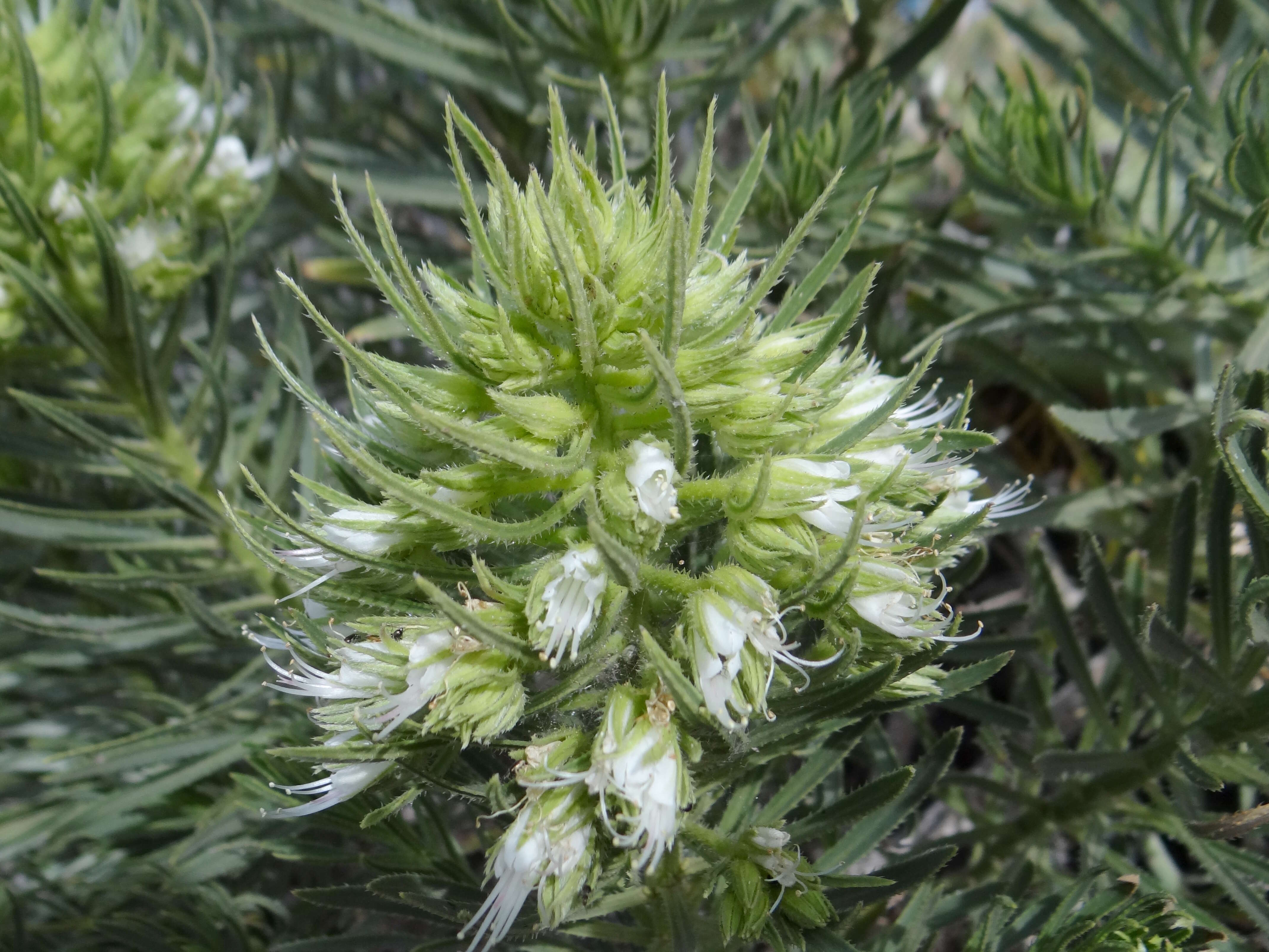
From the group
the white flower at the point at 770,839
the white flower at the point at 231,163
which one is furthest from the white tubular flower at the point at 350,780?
the white flower at the point at 231,163

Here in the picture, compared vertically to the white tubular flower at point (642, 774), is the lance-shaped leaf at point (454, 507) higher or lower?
higher

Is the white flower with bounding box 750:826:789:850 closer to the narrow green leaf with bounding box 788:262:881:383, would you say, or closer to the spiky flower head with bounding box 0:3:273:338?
the narrow green leaf with bounding box 788:262:881:383

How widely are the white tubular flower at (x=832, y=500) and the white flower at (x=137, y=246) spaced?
1.81 meters

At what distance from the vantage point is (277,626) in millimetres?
1684

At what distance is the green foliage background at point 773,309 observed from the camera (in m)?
1.88

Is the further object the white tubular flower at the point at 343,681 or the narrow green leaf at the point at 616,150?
the narrow green leaf at the point at 616,150

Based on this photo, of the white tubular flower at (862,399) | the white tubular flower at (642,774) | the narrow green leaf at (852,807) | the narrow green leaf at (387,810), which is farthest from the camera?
the narrow green leaf at (852,807)

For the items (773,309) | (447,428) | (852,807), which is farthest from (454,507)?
(773,309)

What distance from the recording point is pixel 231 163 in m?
2.65

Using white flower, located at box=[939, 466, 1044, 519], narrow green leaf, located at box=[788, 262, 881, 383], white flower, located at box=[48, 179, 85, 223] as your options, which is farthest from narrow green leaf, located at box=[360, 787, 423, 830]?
white flower, located at box=[48, 179, 85, 223]

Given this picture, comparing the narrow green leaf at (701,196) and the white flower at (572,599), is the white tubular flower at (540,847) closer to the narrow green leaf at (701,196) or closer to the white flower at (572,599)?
the white flower at (572,599)

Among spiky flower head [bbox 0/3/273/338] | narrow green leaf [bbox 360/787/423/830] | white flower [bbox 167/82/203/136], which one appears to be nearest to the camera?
narrow green leaf [bbox 360/787/423/830]

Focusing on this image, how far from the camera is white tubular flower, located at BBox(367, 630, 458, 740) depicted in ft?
4.54

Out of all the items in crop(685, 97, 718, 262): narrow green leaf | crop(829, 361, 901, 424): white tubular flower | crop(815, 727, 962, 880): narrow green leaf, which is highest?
crop(685, 97, 718, 262): narrow green leaf
